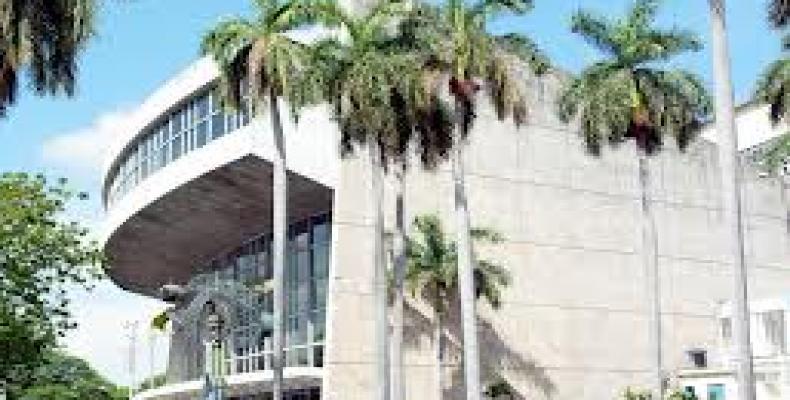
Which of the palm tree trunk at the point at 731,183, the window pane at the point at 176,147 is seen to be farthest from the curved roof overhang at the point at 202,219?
the palm tree trunk at the point at 731,183

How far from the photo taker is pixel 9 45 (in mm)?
18562

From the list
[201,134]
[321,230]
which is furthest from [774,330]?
[201,134]

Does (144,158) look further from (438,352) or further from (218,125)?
(438,352)

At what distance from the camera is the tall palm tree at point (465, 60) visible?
36375 millimetres

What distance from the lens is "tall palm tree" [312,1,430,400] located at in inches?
1431

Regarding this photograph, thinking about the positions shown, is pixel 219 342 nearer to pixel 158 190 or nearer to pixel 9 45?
pixel 9 45

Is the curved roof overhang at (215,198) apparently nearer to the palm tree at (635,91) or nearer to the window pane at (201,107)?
the window pane at (201,107)

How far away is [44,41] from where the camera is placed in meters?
18.9

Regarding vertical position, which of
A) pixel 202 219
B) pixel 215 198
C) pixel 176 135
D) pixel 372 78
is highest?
pixel 176 135

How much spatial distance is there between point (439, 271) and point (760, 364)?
1622 cm

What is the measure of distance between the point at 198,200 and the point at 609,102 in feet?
69.0

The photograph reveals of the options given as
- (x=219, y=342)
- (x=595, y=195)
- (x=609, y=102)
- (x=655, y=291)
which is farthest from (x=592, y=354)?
(x=219, y=342)

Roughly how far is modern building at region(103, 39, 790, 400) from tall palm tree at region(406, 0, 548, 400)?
1565 centimetres

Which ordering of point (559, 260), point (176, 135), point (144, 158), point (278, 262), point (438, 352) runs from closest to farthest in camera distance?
point (278, 262)
point (438, 352)
point (559, 260)
point (176, 135)
point (144, 158)
